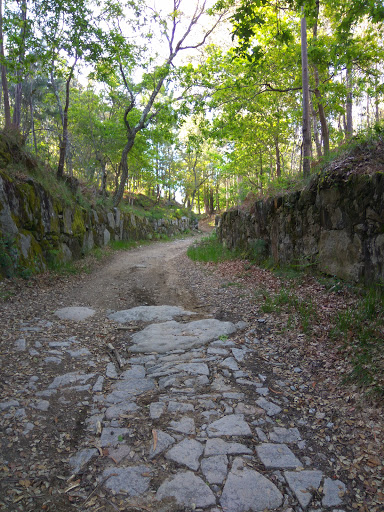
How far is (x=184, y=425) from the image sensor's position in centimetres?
285

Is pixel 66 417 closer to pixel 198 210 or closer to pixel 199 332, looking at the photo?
pixel 199 332

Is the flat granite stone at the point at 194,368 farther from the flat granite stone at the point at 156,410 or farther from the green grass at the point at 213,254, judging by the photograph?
the green grass at the point at 213,254

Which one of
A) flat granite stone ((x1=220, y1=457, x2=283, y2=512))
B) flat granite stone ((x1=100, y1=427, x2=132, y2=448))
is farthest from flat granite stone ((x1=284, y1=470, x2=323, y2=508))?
flat granite stone ((x1=100, y1=427, x2=132, y2=448))

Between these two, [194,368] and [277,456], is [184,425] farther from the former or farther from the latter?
A: [194,368]

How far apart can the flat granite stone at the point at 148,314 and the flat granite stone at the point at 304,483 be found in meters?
3.63

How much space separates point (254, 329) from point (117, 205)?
13779 mm

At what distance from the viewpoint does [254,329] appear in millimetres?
5168

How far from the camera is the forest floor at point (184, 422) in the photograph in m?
2.14

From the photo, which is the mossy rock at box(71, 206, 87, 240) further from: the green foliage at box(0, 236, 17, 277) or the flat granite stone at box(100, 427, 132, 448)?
the flat granite stone at box(100, 427, 132, 448)

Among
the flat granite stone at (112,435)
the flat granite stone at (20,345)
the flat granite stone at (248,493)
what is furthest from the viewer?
the flat granite stone at (20,345)

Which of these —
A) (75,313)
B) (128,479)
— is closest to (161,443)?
(128,479)

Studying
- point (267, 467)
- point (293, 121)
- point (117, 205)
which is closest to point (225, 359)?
point (267, 467)

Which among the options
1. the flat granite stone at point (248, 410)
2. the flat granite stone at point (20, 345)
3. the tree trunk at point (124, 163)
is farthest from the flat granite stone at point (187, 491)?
the tree trunk at point (124, 163)

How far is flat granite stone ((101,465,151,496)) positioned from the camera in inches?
84.5
